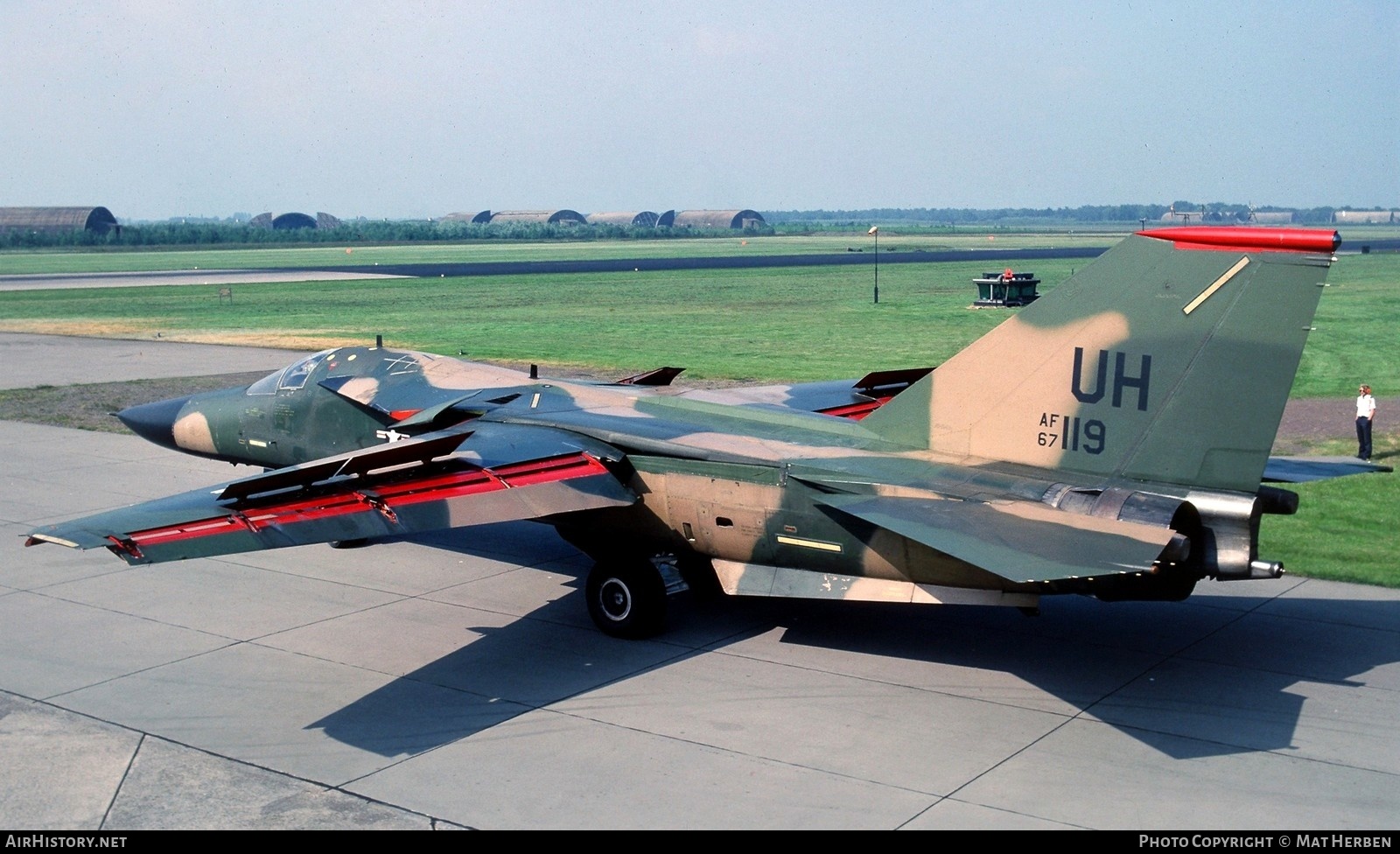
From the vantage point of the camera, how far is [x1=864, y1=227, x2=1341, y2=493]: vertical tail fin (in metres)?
10.2

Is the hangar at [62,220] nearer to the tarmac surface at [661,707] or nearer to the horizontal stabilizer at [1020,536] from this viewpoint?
the tarmac surface at [661,707]

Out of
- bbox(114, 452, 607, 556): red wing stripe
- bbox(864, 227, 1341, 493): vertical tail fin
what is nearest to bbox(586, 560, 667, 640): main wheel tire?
bbox(114, 452, 607, 556): red wing stripe

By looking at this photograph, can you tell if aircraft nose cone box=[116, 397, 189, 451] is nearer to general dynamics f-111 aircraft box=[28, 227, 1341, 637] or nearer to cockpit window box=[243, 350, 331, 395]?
cockpit window box=[243, 350, 331, 395]

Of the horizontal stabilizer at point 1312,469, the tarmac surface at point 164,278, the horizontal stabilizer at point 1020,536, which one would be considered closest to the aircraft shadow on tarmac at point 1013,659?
the horizontal stabilizer at point 1312,469

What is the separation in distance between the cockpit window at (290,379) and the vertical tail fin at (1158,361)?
355 inches

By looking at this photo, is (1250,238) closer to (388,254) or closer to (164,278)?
(164,278)

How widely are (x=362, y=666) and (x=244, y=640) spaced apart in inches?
67.6

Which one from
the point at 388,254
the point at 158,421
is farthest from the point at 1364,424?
the point at 388,254

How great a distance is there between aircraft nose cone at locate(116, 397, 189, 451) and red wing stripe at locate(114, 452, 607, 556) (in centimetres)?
665

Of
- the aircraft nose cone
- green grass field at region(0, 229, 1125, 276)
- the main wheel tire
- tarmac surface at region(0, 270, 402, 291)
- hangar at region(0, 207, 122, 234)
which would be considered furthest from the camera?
hangar at region(0, 207, 122, 234)

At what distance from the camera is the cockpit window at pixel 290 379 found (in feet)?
54.8

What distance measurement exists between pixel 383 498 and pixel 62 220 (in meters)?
171

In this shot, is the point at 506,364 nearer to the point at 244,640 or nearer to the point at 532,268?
the point at 244,640

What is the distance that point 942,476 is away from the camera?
1168 centimetres
